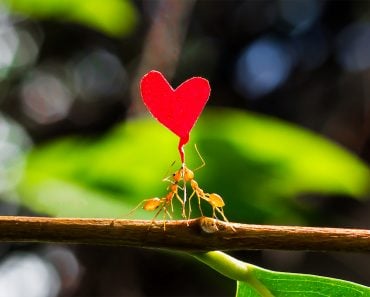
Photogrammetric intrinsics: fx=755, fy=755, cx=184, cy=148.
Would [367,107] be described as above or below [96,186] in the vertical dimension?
above

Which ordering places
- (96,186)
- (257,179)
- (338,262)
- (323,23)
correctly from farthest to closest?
(323,23)
(338,262)
(257,179)
(96,186)

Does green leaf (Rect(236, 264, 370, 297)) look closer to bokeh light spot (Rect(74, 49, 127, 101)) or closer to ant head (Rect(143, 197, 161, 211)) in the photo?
ant head (Rect(143, 197, 161, 211))

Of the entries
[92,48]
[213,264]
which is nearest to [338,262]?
[92,48]

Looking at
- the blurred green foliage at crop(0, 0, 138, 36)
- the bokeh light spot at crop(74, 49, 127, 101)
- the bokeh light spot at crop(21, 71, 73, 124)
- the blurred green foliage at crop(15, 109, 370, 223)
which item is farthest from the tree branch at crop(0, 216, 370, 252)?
the bokeh light spot at crop(74, 49, 127, 101)

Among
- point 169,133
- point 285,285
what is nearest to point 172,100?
point 285,285

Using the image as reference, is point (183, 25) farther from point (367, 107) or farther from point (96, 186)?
point (96, 186)

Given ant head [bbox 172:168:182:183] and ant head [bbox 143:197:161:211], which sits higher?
ant head [bbox 172:168:182:183]

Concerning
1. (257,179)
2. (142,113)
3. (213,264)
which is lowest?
(213,264)

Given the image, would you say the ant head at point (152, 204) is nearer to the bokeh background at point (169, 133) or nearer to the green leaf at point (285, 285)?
the green leaf at point (285, 285)
